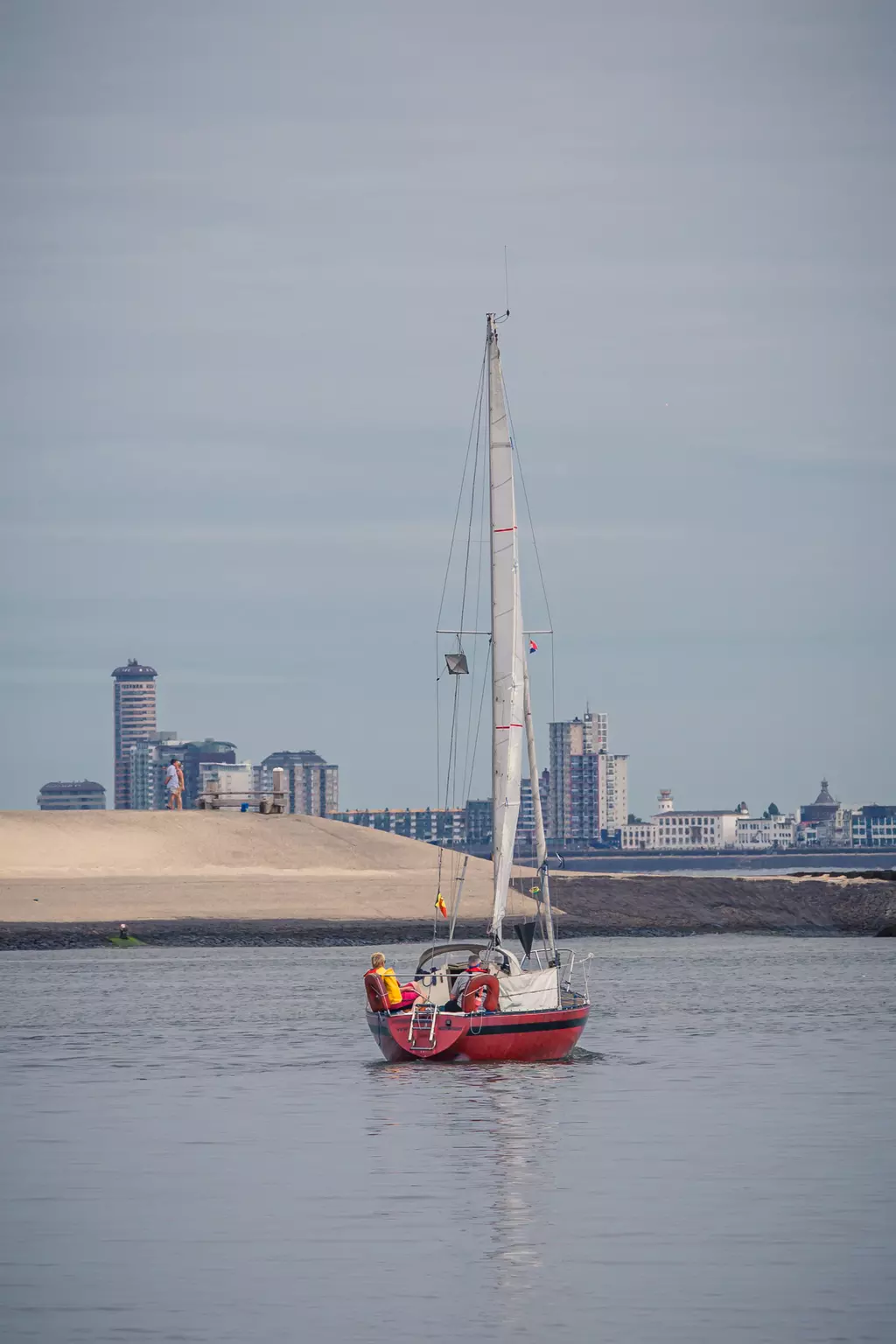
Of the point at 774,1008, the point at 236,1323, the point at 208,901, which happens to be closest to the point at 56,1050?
the point at 774,1008

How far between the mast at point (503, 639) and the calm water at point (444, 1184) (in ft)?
19.6

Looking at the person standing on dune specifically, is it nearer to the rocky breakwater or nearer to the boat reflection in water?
the rocky breakwater

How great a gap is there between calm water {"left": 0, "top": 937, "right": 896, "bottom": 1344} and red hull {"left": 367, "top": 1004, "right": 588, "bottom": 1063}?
523mm

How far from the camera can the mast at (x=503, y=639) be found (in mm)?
48031

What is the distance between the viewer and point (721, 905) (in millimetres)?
123312

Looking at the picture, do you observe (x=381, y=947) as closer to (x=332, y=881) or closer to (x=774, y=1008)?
(x=332, y=881)

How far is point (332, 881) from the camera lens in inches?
4560

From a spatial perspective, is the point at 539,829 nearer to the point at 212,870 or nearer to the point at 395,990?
the point at 395,990

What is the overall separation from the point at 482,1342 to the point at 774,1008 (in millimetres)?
42544

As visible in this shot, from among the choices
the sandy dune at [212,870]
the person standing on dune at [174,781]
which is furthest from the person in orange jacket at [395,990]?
the person standing on dune at [174,781]

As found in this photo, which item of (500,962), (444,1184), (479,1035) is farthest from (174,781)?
(444,1184)

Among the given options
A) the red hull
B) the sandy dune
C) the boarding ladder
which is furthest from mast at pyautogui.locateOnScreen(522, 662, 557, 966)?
the sandy dune

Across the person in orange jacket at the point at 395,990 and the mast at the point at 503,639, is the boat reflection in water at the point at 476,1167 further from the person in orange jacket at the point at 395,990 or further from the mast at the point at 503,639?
the mast at the point at 503,639

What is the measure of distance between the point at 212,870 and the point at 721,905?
3099 centimetres
